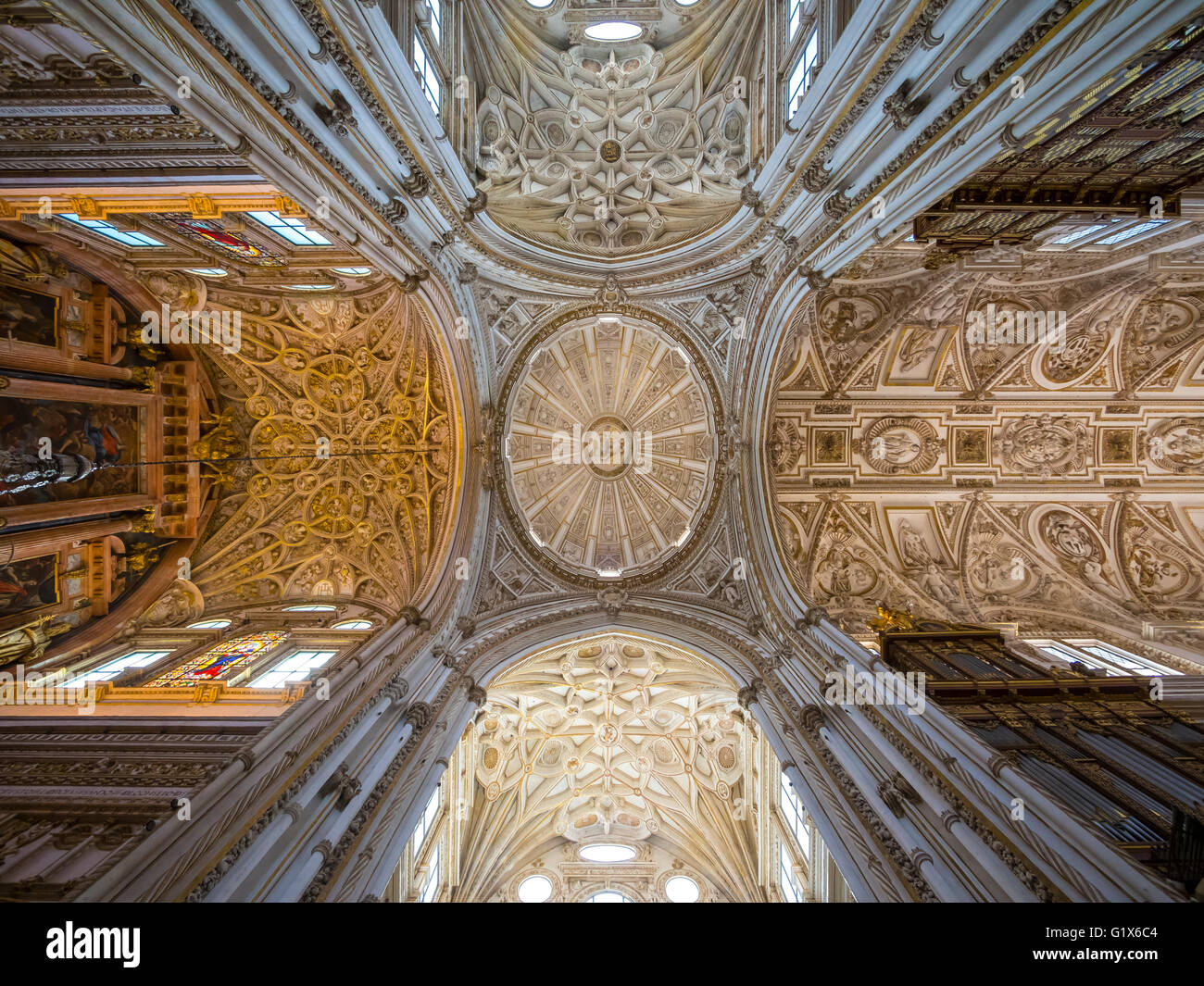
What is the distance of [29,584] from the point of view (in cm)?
1242

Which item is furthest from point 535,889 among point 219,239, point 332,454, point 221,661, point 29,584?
point 219,239

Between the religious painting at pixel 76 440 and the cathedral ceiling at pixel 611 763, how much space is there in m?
12.7

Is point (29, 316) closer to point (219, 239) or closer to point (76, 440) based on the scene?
point (76, 440)

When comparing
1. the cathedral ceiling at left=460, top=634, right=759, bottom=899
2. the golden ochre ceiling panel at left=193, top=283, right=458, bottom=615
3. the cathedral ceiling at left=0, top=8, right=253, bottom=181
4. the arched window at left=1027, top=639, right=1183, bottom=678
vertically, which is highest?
the cathedral ceiling at left=0, top=8, right=253, bottom=181

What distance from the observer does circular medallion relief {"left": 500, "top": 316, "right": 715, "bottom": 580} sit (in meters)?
17.7

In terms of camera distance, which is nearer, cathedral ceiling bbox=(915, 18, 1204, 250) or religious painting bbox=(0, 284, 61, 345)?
cathedral ceiling bbox=(915, 18, 1204, 250)

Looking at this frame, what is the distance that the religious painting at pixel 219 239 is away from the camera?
1093 cm

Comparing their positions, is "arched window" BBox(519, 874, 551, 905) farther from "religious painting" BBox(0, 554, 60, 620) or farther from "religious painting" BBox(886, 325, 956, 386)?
"religious painting" BBox(886, 325, 956, 386)

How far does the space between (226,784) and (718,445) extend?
14399mm

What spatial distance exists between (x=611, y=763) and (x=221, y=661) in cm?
1358

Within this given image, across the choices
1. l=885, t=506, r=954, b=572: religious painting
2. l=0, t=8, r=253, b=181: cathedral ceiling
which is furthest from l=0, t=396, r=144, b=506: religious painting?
l=885, t=506, r=954, b=572: religious painting

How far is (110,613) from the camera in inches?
566

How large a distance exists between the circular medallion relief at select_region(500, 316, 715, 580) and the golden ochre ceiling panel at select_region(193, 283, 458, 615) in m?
3.00

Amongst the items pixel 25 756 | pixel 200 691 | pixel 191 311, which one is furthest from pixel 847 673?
pixel 191 311
